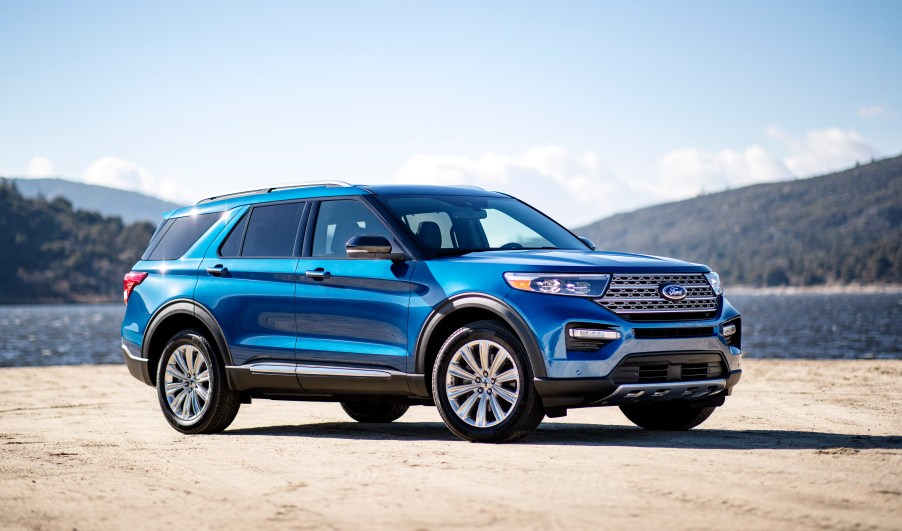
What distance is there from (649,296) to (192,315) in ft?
13.5

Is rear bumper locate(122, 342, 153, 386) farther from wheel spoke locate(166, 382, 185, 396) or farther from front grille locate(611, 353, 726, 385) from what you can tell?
front grille locate(611, 353, 726, 385)

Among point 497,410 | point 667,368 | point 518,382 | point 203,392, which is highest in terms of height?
point 667,368

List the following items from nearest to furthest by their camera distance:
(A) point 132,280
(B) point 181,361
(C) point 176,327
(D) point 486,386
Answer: (D) point 486,386
(B) point 181,361
(C) point 176,327
(A) point 132,280

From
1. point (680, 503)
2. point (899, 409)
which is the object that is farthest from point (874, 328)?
point (680, 503)

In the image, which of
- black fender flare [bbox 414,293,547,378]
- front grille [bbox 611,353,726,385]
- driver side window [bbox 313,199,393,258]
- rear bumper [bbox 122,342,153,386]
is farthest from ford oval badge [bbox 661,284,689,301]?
rear bumper [bbox 122,342,153,386]

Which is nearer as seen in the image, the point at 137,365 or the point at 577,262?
the point at 577,262

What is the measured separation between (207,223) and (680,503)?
230 inches

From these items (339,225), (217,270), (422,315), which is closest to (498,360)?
(422,315)

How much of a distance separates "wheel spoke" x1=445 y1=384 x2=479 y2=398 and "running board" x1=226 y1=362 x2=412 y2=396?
1.31ft

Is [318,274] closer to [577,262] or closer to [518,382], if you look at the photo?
[518,382]

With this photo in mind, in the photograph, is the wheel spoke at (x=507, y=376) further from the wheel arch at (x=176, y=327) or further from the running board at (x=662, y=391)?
the wheel arch at (x=176, y=327)

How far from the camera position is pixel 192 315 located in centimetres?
1035

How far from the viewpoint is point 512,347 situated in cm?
826

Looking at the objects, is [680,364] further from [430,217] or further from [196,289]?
[196,289]
